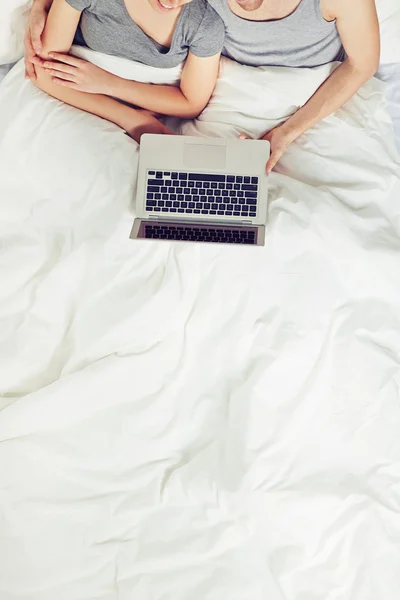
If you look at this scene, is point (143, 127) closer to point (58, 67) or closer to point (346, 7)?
point (58, 67)

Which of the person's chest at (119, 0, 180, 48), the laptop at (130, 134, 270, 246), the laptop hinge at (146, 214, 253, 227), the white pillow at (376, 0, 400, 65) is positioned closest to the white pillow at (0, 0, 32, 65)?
the person's chest at (119, 0, 180, 48)

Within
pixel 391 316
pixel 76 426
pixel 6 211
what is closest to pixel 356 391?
pixel 391 316

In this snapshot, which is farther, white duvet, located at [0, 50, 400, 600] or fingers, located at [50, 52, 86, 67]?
fingers, located at [50, 52, 86, 67]

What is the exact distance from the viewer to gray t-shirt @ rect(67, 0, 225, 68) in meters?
1.07

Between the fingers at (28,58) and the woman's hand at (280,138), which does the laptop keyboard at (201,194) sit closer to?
the woman's hand at (280,138)

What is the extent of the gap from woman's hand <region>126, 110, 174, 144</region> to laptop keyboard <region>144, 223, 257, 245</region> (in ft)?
0.78

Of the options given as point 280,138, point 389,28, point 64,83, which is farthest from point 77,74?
point 389,28

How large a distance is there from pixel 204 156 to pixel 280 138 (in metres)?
0.17

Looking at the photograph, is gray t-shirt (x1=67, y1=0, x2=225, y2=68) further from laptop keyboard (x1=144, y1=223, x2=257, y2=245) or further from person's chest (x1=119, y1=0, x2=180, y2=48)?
laptop keyboard (x1=144, y1=223, x2=257, y2=245)

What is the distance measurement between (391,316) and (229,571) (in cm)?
51

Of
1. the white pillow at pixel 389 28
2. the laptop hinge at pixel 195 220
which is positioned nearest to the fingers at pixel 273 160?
the laptop hinge at pixel 195 220

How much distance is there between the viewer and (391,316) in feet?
3.48

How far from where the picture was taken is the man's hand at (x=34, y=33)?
1139 millimetres

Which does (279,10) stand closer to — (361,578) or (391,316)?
(391,316)
